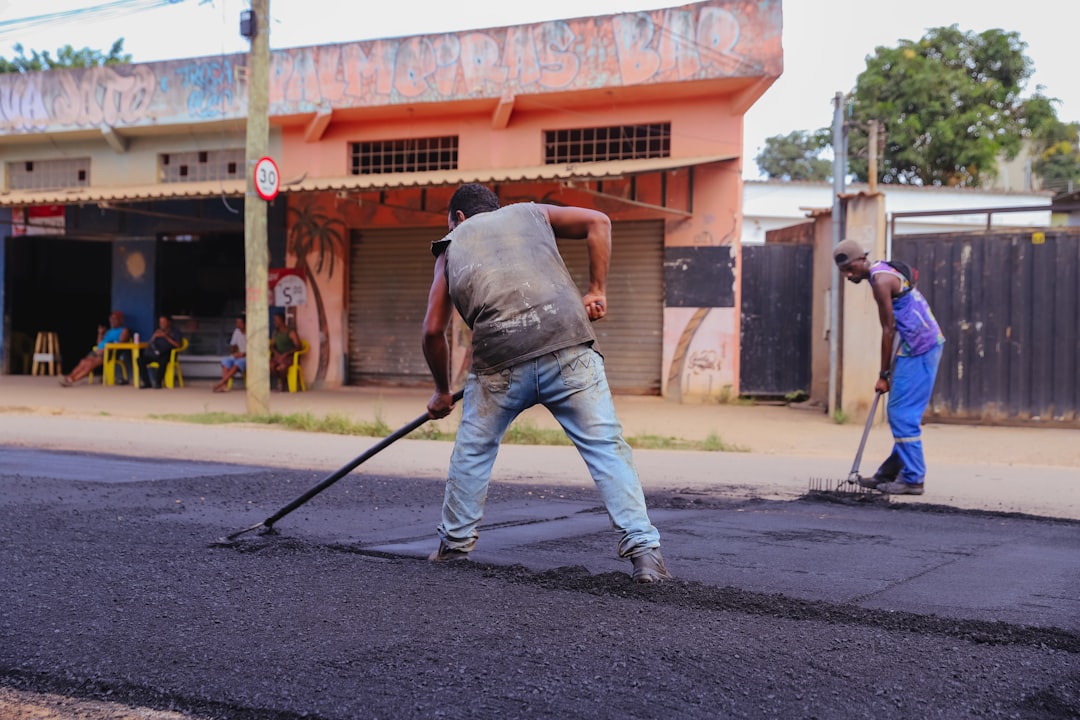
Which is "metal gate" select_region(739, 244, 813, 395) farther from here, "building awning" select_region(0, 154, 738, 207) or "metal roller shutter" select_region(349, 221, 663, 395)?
"building awning" select_region(0, 154, 738, 207)

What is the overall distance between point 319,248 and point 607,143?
543cm

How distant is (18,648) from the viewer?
10.3 ft

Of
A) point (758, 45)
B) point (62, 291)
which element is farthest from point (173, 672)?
point (62, 291)

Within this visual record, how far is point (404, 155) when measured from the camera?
18203 millimetres

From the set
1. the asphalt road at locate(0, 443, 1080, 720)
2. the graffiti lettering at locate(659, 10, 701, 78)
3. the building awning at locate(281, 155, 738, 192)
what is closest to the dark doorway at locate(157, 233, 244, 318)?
the building awning at locate(281, 155, 738, 192)

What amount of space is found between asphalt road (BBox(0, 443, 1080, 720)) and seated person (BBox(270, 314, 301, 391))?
40.8 ft

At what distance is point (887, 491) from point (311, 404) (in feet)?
33.9

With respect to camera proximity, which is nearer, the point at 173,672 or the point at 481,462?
the point at 173,672

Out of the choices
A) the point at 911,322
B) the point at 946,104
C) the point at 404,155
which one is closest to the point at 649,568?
the point at 911,322

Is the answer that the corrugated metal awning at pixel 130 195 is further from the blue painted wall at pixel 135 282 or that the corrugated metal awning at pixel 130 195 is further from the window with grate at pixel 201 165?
the blue painted wall at pixel 135 282

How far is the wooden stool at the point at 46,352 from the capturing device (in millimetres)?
21625

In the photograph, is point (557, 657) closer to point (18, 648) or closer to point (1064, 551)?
point (18, 648)

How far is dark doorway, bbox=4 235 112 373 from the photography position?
2162 centimetres

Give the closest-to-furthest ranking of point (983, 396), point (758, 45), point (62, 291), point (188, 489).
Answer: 1. point (188, 489)
2. point (983, 396)
3. point (758, 45)
4. point (62, 291)
